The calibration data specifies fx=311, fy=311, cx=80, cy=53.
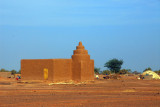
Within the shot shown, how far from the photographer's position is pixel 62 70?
31.8 meters

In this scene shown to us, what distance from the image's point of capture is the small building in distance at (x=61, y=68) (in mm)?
31109

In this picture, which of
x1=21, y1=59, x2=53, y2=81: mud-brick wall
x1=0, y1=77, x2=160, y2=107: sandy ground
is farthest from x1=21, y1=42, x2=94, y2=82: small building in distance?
x1=0, y1=77, x2=160, y2=107: sandy ground

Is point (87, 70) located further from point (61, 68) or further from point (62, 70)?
point (61, 68)

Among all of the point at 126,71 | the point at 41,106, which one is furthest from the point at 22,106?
the point at 126,71

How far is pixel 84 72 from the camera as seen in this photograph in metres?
32.8

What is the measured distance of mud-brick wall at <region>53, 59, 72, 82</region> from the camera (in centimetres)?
3102

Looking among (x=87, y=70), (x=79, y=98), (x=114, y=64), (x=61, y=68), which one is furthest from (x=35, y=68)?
(x=114, y=64)

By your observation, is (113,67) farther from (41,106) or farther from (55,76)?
(41,106)

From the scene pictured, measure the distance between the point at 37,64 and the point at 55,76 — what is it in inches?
94.0

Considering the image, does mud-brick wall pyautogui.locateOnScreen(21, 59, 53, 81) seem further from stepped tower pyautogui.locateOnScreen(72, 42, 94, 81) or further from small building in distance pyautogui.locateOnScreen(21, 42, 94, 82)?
stepped tower pyautogui.locateOnScreen(72, 42, 94, 81)

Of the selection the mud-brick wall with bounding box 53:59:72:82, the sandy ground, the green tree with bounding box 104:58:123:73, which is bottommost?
the sandy ground

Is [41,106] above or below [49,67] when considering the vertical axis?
below

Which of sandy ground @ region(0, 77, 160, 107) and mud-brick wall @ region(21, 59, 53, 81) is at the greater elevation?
mud-brick wall @ region(21, 59, 53, 81)

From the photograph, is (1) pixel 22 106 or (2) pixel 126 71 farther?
(2) pixel 126 71
